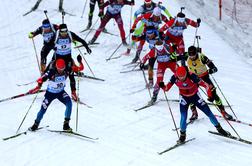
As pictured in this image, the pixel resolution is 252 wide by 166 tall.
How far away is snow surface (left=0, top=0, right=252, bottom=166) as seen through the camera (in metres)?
9.30

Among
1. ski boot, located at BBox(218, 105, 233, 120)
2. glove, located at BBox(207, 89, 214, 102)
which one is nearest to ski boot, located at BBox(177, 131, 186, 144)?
glove, located at BBox(207, 89, 214, 102)

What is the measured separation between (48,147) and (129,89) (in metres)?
4.11

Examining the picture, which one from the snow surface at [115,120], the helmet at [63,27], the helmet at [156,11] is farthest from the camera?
the helmet at [156,11]

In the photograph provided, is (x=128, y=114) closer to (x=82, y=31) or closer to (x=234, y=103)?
(x=234, y=103)

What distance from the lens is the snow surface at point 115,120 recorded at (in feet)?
30.5

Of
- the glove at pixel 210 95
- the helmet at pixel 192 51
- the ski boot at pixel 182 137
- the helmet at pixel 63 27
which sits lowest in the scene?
the ski boot at pixel 182 137

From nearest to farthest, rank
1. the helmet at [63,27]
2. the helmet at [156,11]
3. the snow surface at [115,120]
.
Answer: the snow surface at [115,120] < the helmet at [63,27] < the helmet at [156,11]

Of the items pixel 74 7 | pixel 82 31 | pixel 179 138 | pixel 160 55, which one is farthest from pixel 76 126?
pixel 74 7

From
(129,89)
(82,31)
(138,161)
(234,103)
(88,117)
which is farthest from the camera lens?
(82,31)

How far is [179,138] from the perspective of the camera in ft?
32.0

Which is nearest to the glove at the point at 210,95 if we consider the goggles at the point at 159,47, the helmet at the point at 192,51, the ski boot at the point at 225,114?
the ski boot at the point at 225,114

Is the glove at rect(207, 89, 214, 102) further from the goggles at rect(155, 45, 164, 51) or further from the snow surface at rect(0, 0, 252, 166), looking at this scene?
the goggles at rect(155, 45, 164, 51)

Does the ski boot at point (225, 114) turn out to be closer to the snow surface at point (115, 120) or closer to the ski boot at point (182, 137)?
the snow surface at point (115, 120)

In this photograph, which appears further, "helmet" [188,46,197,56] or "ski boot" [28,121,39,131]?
"ski boot" [28,121,39,131]
